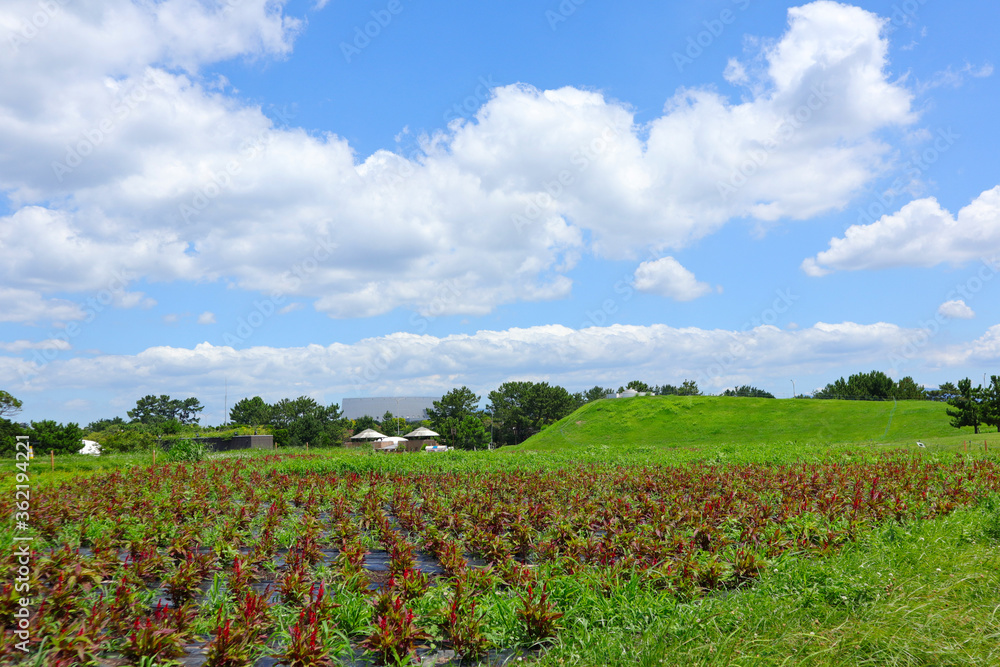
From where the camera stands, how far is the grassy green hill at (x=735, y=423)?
1281 inches

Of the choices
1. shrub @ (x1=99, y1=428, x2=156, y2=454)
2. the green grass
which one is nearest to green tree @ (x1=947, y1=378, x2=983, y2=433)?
the green grass

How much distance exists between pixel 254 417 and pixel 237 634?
90.7m

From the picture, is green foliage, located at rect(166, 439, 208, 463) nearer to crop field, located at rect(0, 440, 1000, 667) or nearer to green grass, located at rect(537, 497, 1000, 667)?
crop field, located at rect(0, 440, 1000, 667)

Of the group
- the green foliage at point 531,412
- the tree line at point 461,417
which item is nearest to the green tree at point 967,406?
the tree line at point 461,417

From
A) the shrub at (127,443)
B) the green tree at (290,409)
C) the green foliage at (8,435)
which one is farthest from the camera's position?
the green tree at (290,409)

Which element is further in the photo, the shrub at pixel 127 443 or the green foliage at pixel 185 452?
the shrub at pixel 127 443

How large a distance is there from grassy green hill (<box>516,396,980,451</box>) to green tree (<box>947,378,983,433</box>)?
3.12 ft

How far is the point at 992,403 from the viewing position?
30578mm

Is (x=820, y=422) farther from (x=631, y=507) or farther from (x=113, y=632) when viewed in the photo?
(x=113, y=632)

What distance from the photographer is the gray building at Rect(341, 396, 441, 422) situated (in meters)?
96.2

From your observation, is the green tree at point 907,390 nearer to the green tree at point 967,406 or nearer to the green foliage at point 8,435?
the green tree at point 967,406

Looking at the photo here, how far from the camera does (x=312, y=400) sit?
3354 inches

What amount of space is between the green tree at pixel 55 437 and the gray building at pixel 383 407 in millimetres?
61858

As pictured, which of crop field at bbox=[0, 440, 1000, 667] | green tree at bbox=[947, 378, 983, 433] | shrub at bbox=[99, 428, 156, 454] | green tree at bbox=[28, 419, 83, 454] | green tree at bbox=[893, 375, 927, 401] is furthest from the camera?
green tree at bbox=[893, 375, 927, 401]
